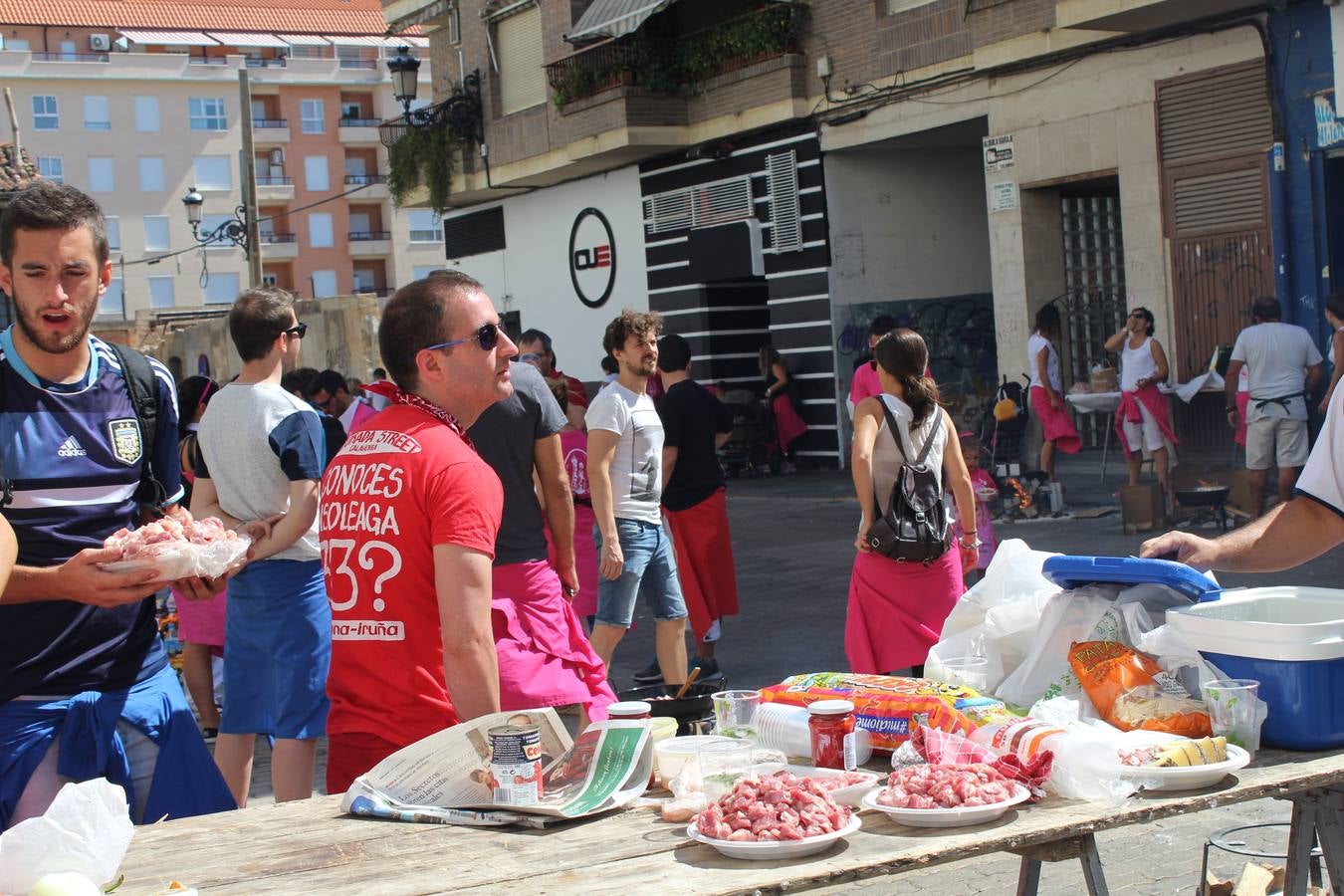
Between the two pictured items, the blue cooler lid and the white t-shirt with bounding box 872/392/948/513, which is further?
the white t-shirt with bounding box 872/392/948/513

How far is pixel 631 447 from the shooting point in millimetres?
7613

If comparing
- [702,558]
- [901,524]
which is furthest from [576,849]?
[702,558]

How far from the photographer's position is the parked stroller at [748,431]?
21172 millimetres

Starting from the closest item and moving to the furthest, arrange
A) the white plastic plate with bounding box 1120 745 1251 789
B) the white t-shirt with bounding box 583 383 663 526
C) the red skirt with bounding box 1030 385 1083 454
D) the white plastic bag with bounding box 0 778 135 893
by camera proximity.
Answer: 1. the white plastic bag with bounding box 0 778 135 893
2. the white plastic plate with bounding box 1120 745 1251 789
3. the white t-shirt with bounding box 583 383 663 526
4. the red skirt with bounding box 1030 385 1083 454

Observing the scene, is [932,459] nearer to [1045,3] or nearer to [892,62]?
[1045,3]

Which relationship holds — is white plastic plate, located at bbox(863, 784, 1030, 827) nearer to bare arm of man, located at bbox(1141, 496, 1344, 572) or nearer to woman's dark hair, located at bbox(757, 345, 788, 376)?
bare arm of man, located at bbox(1141, 496, 1344, 572)

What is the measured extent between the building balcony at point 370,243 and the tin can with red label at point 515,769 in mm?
75384

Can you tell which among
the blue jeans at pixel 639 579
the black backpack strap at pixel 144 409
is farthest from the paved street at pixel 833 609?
the black backpack strap at pixel 144 409

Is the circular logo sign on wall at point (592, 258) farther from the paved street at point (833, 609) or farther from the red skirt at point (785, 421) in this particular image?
the paved street at point (833, 609)

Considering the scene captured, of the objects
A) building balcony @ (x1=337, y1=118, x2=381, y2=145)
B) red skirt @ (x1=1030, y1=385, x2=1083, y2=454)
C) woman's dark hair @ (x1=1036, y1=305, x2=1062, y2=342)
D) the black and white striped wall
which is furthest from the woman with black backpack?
building balcony @ (x1=337, y1=118, x2=381, y2=145)

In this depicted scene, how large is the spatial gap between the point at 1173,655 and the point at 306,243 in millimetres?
74880

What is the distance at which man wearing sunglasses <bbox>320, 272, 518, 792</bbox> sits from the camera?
3.32 metres

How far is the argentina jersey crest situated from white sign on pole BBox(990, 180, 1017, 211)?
590 inches

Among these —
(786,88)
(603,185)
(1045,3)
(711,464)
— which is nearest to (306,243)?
(603,185)
